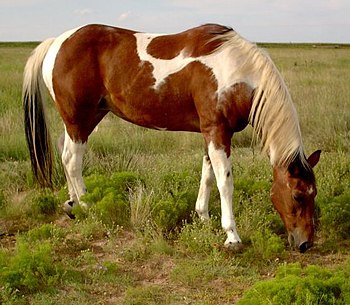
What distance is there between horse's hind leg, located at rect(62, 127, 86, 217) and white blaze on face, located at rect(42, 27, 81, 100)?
54 cm

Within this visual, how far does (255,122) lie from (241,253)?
3.50ft

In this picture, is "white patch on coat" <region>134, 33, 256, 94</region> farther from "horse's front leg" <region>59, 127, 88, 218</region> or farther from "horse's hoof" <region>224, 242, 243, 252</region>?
"horse's hoof" <region>224, 242, 243, 252</region>

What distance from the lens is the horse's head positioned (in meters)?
3.99

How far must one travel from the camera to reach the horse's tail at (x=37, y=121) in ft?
17.2

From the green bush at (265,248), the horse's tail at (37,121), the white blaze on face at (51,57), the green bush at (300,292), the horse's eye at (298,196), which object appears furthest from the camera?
the horse's tail at (37,121)

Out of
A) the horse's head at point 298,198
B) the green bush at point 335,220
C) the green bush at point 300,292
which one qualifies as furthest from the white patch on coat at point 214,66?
the green bush at point 300,292

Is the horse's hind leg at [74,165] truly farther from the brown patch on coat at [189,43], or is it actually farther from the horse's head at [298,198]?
the horse's head at [298,198]

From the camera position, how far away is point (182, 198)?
500cm

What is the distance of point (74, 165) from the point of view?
504 cm

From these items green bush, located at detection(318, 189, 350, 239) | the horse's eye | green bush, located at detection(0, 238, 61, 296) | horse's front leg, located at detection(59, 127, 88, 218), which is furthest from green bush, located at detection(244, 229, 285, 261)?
horse's front leg, located at detection(59, 127, 88, 218)

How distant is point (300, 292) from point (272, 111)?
1504 millimetres

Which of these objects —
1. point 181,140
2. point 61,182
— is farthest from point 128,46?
point 181,140

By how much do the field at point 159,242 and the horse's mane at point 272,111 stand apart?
0.74 m

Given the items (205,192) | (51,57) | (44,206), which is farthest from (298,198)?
(51,57)
